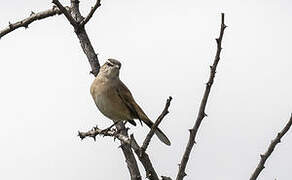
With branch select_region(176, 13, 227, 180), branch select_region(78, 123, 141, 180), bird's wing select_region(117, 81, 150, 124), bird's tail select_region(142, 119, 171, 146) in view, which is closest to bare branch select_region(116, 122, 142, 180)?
branch select_region(78, 123, 141, 180)

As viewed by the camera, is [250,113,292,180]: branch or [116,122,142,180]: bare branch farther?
[116,122,142,180]: bare branch

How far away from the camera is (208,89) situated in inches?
174

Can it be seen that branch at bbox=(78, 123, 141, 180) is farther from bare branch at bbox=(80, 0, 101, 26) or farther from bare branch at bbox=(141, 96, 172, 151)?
bare branch at bbox=(80, 0, 101, 26)

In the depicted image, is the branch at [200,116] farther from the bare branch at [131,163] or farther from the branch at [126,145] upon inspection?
the bare branch at [131,163]

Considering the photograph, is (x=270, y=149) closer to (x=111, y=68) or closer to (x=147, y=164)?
(x=147, y=164)

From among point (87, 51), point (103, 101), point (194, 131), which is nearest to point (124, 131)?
point (87, 51)

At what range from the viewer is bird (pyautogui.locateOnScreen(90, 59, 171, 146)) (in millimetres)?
9508

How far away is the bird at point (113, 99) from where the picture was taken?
9508 mm

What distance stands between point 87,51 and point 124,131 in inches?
41.9

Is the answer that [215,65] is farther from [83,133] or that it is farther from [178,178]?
[83,133]

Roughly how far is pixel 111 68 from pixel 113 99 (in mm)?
519

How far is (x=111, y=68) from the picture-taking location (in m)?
9.93

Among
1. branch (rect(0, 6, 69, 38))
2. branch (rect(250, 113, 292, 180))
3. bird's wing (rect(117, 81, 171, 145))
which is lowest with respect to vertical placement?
branch (rect(250, 113, 292, 180))

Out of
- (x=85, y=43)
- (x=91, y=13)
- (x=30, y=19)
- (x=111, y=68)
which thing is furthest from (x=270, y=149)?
(x=111, y=68)
